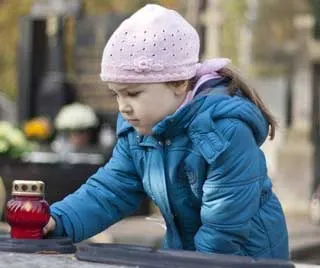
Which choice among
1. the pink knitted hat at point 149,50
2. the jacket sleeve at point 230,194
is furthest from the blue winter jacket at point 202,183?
the pink knitted hat at point 149,50

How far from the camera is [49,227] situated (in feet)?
10.8

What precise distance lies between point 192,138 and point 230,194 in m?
0.19

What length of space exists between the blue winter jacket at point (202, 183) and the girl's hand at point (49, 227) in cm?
4

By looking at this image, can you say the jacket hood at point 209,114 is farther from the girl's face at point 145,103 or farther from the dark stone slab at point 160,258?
the dark stone slab at point 160,258

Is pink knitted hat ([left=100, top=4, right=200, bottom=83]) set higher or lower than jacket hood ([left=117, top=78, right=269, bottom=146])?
higher

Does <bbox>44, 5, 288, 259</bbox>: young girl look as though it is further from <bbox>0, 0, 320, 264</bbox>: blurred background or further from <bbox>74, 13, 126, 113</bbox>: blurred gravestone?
<bbox>74, 13, 126, 113</bbox>: blurred gravestone

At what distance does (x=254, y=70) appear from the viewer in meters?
18.2

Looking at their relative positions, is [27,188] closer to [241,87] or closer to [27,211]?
[27,211]

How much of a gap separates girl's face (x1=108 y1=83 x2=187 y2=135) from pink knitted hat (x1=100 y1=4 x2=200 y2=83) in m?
0.03

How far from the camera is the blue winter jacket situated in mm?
3094

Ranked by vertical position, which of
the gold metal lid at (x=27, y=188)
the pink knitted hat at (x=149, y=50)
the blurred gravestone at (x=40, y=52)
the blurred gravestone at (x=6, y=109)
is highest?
the pink knitted hat at (x=149, y=50)

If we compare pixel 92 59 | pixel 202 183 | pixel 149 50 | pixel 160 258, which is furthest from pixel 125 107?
pixel 92 59

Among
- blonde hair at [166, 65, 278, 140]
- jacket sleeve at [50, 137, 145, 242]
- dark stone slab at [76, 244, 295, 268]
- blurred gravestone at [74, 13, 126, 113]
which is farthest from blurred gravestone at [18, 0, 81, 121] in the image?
dark stone slab at [76, 244, 295, 268]

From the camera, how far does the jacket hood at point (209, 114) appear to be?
3135 millimetres
